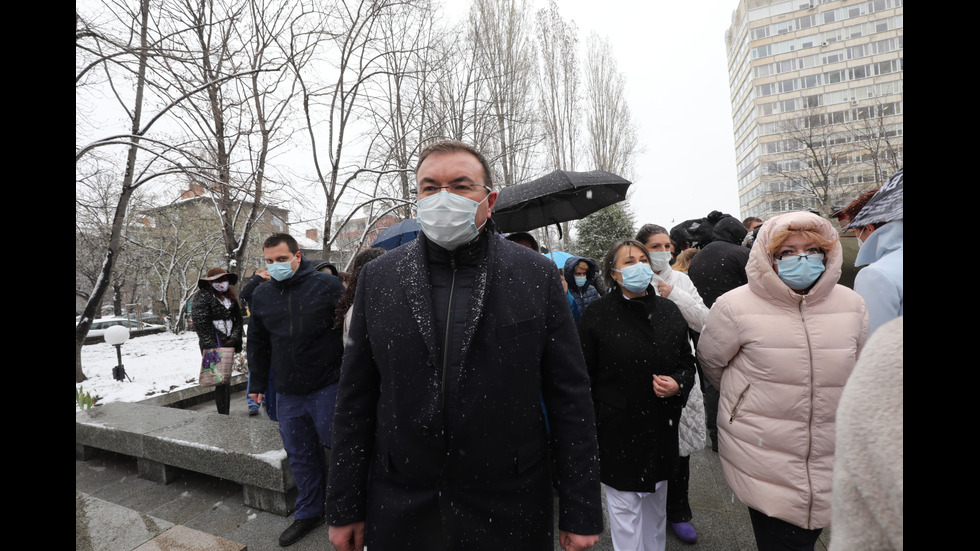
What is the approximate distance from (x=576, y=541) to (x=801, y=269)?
176cm

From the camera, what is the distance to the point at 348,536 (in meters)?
1.69

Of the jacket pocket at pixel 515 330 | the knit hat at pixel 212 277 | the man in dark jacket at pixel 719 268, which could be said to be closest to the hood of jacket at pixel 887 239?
the man in dark jacket at pixel 719 268

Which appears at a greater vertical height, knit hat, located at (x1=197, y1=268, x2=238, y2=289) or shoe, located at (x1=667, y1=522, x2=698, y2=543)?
knit hat, located at (x1=197, y1=268, x2=238, y2=289)

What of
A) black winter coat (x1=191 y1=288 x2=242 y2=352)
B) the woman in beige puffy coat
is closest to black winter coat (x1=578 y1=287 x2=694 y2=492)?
the woman in beige puffy coat

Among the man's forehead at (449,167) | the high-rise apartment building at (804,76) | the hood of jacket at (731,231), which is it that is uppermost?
the high-rise apartment building at (804,76)

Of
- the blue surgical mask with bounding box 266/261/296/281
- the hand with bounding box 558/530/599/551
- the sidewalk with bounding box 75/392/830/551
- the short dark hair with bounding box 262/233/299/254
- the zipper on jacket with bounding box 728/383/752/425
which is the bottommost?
the sidewalk with bounding box 75/392/830/551

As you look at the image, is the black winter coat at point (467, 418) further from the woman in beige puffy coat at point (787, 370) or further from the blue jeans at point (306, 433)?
the blue jeans at point (306, 433)

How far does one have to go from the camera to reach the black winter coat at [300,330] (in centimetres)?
336

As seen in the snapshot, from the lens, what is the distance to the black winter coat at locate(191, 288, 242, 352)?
5.64 m

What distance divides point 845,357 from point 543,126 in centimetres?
2008

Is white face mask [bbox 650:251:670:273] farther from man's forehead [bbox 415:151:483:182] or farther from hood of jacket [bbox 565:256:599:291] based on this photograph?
man's forehead [bbox 415:151:483:182]

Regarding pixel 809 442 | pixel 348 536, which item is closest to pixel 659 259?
pixel 809 442

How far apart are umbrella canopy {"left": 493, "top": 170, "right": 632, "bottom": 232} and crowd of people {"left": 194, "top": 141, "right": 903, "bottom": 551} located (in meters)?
2.29
